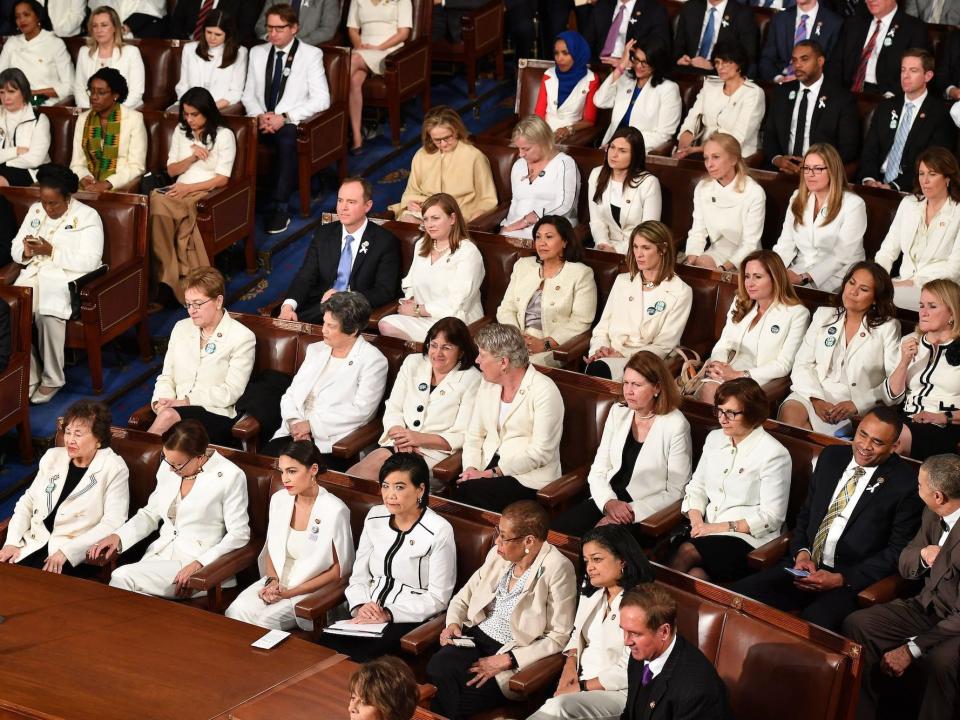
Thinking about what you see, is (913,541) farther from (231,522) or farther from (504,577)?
(231,522)

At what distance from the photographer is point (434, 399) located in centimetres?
514

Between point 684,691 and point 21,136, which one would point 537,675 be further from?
point 21,136

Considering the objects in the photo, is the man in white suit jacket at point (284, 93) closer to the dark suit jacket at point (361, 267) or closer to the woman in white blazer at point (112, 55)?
the woman in white blazer at point (112, 55)

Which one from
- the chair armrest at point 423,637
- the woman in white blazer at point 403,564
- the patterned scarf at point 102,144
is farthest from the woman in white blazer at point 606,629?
the patterned scarf at point 102,144

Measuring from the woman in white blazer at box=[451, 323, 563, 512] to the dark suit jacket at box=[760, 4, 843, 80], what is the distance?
3023mm

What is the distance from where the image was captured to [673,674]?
11.4 ft

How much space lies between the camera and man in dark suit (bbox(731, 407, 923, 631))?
165 inches

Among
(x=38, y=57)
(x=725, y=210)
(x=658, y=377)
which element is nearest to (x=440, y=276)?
(x=725, y=210)

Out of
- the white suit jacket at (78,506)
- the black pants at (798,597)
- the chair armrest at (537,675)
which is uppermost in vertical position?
the black pants at (798,597)

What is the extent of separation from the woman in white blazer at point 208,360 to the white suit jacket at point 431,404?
2.27 feet

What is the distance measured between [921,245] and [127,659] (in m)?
3.64

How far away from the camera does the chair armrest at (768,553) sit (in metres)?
4.28

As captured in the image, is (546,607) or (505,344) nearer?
(546,607)

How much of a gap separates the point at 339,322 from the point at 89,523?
1.19 metres
